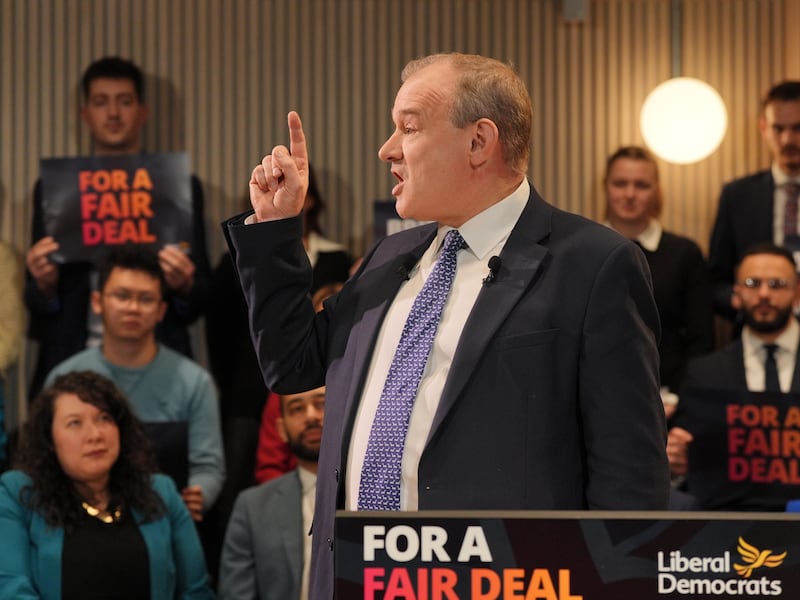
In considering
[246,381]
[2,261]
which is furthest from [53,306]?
[246,381]

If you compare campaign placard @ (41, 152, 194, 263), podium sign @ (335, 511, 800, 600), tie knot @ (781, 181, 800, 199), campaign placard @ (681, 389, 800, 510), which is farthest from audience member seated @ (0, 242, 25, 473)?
podium sign @ (335, 511, 800, 600)

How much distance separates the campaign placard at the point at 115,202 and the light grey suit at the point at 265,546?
1162mm

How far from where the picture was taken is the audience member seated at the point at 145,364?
4.70 metres

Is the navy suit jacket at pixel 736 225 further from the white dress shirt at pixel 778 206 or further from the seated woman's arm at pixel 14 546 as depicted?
the seated woman's arm at pixel 14 546

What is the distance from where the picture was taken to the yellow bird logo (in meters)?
1.45

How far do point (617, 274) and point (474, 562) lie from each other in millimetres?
749

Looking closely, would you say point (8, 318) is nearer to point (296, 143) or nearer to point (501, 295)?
point (296, 143)

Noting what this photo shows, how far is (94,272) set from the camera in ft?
17.0

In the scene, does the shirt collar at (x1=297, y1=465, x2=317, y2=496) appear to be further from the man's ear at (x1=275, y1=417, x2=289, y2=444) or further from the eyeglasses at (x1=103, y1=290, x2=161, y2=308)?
the eyeglasses at (x1=103, y1=290, x2=161, y2=308)

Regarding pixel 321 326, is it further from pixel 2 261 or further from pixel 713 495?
pixel 2 261

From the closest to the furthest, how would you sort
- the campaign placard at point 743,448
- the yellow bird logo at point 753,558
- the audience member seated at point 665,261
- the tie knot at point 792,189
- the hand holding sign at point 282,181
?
the yellow bird logo at point 753,558, the hand holding sign at point 282,181, the campaign placard at point 743,448, the audience member seated at point 665,261, the tie knot at point 792,189

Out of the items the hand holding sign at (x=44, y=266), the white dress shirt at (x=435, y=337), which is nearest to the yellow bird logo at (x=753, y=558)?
the white dress shirt at (x=435, y=337)

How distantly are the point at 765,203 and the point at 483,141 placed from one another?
3.61m

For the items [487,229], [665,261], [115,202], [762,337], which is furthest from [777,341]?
[487,229]
